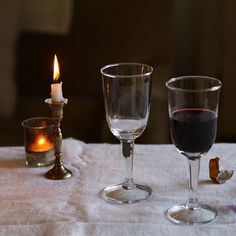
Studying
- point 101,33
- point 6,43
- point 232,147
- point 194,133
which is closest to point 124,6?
point 101,33

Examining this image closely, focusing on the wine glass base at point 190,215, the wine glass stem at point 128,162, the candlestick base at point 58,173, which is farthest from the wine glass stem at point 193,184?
the candlestick base at point 58,173

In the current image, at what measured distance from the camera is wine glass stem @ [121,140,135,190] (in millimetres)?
949

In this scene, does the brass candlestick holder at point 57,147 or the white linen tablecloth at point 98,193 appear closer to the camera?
the white linen tablecloth at point 98,193

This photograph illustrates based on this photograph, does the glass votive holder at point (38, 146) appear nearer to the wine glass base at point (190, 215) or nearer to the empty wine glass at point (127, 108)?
the empty wine glass at point (127, 108)

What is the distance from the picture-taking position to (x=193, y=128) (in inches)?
32.2

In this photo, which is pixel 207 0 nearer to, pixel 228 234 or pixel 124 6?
pixel 124 6

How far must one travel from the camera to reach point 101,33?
6.33 feet

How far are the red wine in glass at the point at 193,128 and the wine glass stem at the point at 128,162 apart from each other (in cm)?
13

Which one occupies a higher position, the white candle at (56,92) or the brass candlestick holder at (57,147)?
the white candle at (56,92)

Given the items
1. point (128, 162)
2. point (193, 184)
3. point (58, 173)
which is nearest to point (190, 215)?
point (193, 184)

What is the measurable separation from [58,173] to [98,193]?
0.33 feet

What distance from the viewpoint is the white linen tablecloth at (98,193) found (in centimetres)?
81

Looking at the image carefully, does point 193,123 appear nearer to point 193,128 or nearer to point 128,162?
point 193,128

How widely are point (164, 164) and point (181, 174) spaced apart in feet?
0.17
